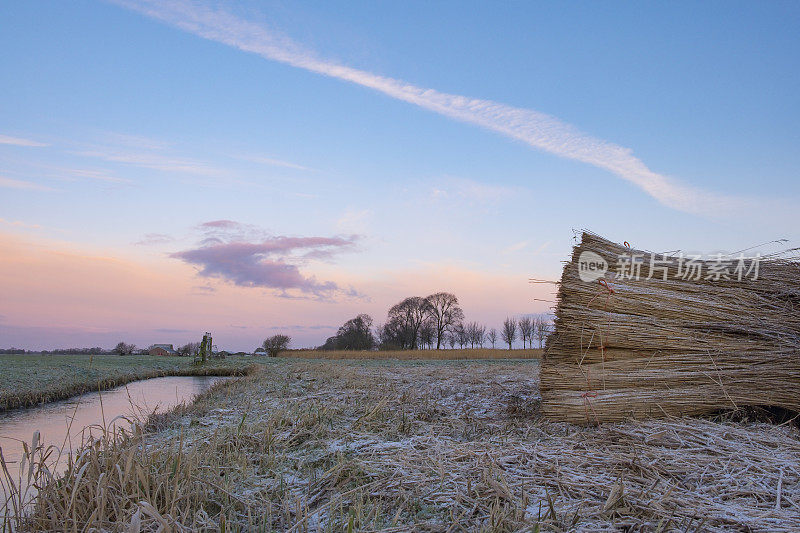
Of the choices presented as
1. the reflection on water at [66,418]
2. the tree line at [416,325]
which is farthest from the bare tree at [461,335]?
the reflection on water at [66,418]

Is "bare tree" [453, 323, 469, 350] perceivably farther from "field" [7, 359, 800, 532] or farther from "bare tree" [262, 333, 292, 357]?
"field" [7, 359, 800, 532]

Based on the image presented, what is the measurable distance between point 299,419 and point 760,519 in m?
4.32

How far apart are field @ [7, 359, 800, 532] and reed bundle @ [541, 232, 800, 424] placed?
0.34 metres

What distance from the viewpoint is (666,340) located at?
18.2 ft

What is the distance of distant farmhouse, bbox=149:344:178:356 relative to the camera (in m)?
51.5

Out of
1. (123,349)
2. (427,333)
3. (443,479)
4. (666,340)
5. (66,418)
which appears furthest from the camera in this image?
(427,333)

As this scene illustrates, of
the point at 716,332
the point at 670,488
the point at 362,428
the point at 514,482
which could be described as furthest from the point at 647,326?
the point at 362,428

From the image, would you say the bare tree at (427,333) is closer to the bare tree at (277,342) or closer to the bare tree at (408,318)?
the bare tree at (408,318)

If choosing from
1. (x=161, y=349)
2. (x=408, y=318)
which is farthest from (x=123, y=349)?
(x=408, y=318)

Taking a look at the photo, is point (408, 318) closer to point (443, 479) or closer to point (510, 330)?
point (510, 330)

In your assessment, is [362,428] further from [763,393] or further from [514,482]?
[763,393]

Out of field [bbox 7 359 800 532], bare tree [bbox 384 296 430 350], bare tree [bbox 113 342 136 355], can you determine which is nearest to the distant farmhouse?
bare tree [bbox 113 342 136 355]

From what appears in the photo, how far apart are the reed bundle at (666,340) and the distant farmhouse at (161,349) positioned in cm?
5072

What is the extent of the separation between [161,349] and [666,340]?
184 ft
